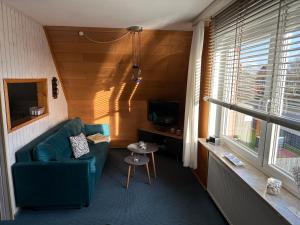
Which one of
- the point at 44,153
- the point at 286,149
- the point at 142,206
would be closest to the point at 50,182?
the point at 44,153

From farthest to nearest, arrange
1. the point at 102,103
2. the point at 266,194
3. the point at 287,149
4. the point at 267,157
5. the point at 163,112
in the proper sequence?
the point at 102,103, the point at 163,112, the point at 267,157, the point at 287,149, the point at 266,194

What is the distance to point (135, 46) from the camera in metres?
3.75

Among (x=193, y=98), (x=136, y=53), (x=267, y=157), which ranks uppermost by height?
(x=136, y=53)

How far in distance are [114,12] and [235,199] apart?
255 centimetres

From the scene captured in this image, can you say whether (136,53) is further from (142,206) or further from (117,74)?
(142,206)

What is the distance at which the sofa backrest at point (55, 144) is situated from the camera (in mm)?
2568

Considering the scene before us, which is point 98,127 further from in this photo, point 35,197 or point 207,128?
point 207,128

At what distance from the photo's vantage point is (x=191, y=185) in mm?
3219

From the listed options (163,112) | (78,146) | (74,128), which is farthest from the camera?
(163,112)

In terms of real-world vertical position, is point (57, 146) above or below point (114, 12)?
below

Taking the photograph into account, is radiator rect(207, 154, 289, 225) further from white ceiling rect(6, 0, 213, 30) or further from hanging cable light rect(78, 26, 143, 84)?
hanging cable light rect(78, 26, 143, 84)

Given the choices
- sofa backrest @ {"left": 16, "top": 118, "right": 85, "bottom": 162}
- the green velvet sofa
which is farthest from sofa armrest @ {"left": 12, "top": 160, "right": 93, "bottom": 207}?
sofa backrest @ {"left": 16, "top": 118, "right": 85, "bottom": 162}

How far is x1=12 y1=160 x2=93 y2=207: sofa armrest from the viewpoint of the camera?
2484 mm

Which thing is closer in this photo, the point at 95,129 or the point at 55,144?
the point at 55,144
